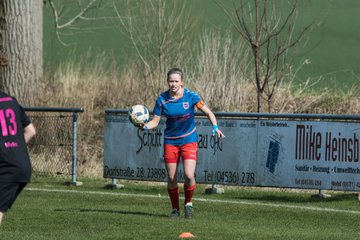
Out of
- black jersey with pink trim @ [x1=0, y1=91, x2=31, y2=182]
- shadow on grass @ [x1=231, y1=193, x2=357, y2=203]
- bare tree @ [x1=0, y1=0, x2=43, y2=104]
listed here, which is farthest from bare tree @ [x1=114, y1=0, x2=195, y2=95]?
black jersey with pink trim @ [x1=0, y1=91, x2=31, y2=182]

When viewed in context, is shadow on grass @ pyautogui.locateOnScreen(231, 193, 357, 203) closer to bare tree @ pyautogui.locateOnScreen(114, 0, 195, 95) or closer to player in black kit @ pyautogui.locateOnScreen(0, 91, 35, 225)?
bare tree @ pyautogui.locateOnScreen(114, 0, 195, 95)

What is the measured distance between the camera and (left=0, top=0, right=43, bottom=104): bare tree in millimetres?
25906

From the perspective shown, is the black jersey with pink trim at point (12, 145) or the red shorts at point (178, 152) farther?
the red shorts at point (178, 152)

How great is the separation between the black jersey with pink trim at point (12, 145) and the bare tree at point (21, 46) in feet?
55.0

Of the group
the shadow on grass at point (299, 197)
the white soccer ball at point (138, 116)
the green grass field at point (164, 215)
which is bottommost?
the green grass field at point (164, 215)

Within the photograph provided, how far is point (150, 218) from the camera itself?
14055 mm

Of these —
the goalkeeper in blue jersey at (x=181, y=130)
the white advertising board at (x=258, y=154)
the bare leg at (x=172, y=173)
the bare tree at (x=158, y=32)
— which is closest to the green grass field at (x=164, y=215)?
the white advertising board at (x=258, y=154)

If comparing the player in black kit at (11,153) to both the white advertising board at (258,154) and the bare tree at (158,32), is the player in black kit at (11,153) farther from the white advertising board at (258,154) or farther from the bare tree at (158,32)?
the bare tree at (158,32)

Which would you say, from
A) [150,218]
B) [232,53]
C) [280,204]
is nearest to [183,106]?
[150,218]

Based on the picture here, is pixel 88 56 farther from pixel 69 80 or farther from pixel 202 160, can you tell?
pixel 202 160

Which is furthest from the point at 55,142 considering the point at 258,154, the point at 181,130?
the point at 181,130

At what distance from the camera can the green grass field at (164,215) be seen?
12500 millimetres

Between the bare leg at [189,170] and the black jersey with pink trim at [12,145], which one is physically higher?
the black jersey with pink trim at [12,145]

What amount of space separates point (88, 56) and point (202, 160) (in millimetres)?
9965
